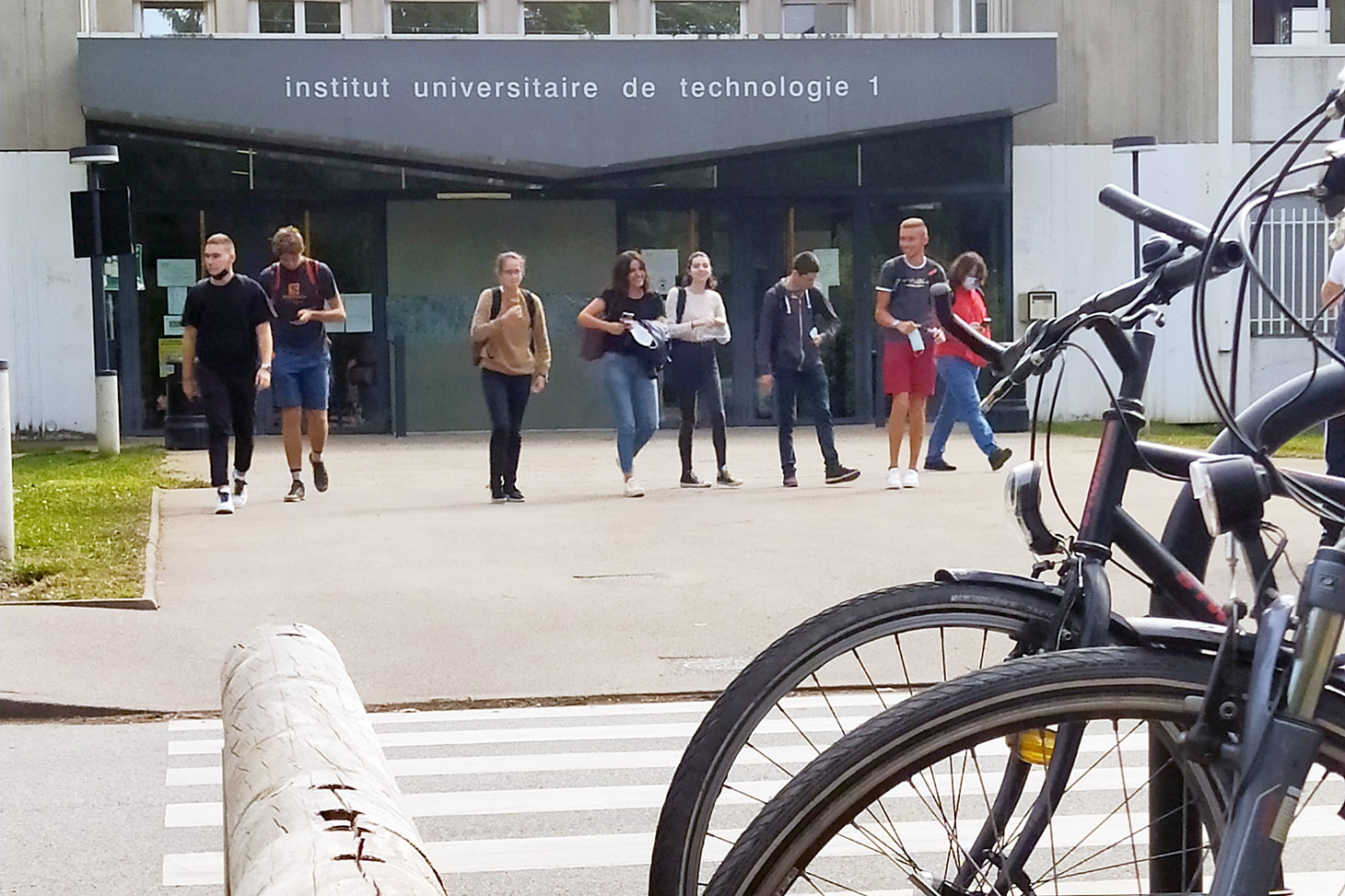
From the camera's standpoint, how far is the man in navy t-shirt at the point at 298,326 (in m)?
13.3

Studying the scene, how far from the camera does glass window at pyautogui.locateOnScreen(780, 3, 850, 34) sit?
24.3 m

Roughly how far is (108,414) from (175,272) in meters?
3.43

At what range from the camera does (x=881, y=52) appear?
21.5m

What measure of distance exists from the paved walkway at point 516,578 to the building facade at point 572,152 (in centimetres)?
630

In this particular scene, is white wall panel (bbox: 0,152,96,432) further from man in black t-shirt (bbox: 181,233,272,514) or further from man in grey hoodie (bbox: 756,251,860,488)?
man in grey hoodie (bbox: 756,251,860,488)

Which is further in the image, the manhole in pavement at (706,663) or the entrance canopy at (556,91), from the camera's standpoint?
the entrance canopy at (556,91)

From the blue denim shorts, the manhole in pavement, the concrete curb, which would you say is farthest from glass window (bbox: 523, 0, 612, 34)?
the manhole in pavement

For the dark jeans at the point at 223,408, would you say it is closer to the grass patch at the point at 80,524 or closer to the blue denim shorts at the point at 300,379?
the blue denim shorts at the point at 300,379

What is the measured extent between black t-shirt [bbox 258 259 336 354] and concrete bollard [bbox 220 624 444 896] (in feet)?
29.9

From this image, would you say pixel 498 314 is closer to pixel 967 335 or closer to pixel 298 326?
pixel 298 326

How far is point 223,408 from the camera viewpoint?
12719 millimetres

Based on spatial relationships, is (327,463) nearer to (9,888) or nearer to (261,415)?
(261,415)

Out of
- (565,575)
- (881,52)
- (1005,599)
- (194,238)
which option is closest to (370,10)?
(194,238)

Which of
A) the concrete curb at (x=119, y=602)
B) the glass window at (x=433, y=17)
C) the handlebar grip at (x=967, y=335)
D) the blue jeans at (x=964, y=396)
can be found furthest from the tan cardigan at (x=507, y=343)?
the handlebar grip at (x=967, y=335)
